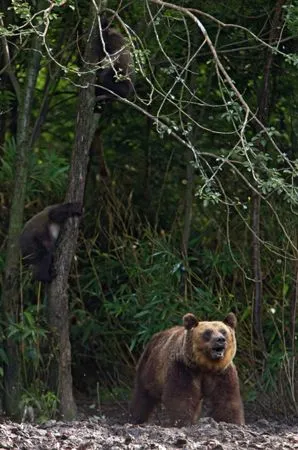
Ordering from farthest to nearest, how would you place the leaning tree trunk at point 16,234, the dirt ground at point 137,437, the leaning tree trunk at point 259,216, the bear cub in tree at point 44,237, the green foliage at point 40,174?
the green foliage at point 40,174 → the leaning tree trunk at point 259,216 → the leaning tree trunk at point 16,234 → the bear cub in tree at point 44,237 → the dirt ground at point 137,437

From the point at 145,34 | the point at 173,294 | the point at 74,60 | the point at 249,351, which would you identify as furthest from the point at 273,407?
the point at 74,60

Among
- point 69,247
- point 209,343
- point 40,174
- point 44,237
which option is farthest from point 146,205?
point 209,343

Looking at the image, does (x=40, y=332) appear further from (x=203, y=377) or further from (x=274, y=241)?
(x=274, y=241)

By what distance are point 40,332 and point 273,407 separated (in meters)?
2.14

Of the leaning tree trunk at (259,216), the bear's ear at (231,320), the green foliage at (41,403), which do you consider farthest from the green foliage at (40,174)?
the bear's ear at (231,320)

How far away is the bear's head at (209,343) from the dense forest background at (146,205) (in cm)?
65

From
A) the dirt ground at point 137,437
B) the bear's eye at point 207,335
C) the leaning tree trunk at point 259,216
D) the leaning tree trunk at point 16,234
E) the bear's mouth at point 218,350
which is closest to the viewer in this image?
the dirt ground at point 137,437

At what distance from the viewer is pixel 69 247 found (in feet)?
34.4

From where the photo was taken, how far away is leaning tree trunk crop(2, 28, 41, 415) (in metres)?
10.7

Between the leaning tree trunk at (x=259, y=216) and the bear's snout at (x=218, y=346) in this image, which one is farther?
the leaning tree trunk at (x=259, y=216)

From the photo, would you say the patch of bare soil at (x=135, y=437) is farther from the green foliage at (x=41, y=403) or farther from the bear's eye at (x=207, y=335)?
the bear's eye at (x=207, y=335)

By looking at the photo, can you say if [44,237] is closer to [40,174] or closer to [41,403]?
[40,174]

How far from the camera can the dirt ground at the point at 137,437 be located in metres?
7.67

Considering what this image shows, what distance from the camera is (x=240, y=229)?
12.4m
